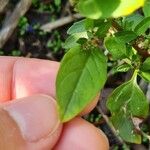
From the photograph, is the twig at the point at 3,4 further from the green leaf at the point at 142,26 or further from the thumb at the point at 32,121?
the green leaf at the point at 142,26

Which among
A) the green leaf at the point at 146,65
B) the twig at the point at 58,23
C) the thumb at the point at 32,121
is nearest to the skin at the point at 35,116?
the thumb at the point at 32,121

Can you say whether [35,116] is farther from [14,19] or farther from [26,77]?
[14,19]

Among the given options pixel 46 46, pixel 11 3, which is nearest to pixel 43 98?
pixel 46 46

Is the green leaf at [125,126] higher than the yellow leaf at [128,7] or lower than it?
lower

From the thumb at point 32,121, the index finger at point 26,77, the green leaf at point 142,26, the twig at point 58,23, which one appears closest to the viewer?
the green leaf at point 142,26

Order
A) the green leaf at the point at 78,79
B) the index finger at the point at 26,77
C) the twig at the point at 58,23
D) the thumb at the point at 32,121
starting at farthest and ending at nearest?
the twig at the point at 58,23, the index finger at the point at 26,77, the thumb at the point at 32,121, the green leaf at the point at 78,79

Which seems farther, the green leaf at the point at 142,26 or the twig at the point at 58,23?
the twig at the point at 58,23
